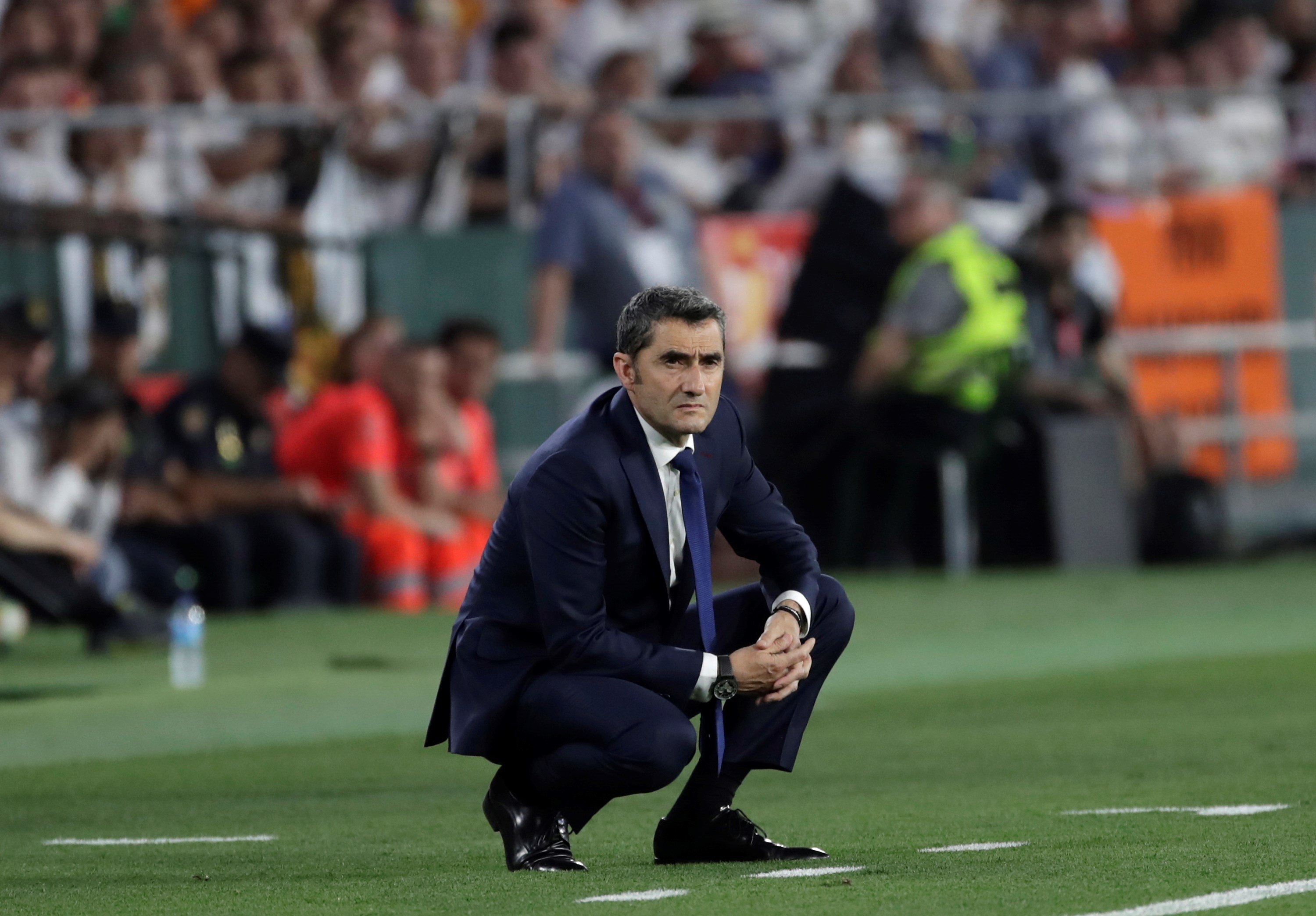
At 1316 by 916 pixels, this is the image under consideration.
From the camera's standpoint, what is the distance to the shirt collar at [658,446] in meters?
5.84

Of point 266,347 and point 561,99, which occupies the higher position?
point 561,99

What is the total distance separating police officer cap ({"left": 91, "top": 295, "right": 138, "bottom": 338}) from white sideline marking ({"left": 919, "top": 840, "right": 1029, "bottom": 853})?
30.9ft

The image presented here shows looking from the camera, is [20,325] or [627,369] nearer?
[627,369]

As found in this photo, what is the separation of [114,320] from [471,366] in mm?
2148

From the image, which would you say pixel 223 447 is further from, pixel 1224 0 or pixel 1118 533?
pixel 1224 0

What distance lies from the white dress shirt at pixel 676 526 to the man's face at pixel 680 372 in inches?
2.5

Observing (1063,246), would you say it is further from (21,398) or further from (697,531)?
(697,531)

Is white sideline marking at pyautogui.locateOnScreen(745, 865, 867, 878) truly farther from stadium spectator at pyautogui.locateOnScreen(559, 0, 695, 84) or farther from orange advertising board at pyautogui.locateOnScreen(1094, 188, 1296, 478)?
stadium spectator at pyautogui.locateOnScreen(559, 0, 695, 84)

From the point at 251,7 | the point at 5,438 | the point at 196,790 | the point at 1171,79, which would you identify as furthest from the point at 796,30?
the point at 196,790

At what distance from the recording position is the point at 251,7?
17.9m

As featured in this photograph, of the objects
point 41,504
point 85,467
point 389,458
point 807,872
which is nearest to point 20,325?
point 85,467

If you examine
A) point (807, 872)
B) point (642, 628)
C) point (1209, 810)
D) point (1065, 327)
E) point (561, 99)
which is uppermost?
point (561, 99)

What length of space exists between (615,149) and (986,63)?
5.56m

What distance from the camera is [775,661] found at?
5.75 m
